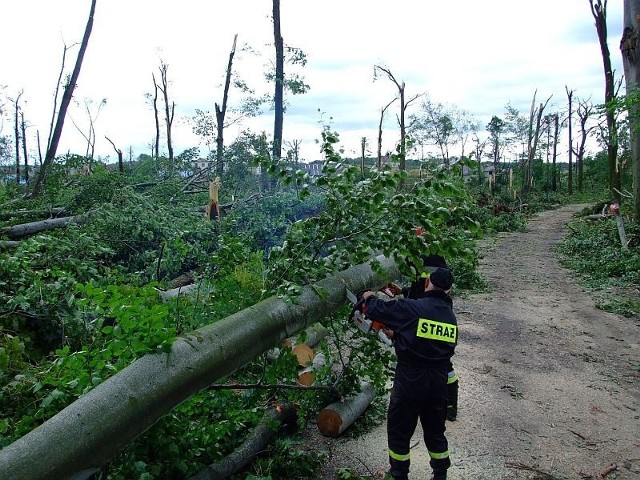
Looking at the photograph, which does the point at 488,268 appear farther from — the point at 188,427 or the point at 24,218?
the point at 188,427

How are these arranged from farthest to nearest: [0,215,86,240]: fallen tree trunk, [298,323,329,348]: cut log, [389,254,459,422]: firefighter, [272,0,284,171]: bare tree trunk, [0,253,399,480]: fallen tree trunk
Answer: [272,0,284,171]: bare tree trunk
[0,215,86,240]: fallen tree trunk
[298,323,329,348]: cut log
[389,254,459,422]: firefighter
[0,253,399,480]: fallen tree trunk

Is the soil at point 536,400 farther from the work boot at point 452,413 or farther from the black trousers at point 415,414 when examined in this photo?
the black trousers at point 415,414

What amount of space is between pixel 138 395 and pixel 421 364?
191cm

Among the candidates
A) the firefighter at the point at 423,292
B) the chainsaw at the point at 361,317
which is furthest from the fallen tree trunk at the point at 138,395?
the firefighter at the point at 423,292

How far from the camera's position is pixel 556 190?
133ft

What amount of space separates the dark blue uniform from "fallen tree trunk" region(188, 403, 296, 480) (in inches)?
34.9

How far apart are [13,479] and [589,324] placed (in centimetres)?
762

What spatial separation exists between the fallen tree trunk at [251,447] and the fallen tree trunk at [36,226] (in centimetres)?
512

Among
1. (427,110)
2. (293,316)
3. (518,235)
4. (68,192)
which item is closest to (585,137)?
(427,110)

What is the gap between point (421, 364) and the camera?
3.42 metres

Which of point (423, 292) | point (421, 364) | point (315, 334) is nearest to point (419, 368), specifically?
point (421, 364)

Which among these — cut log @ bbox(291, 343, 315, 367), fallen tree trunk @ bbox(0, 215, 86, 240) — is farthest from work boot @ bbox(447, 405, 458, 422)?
fallen tree trunk @ bbox(0, 215, 86, 240)

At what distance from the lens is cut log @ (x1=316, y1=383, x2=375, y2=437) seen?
13.4 ft

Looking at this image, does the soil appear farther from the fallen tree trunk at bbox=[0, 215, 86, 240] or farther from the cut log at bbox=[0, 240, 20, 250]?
the fallen tree trunk at bbox=[0, 215, 86, 240]
